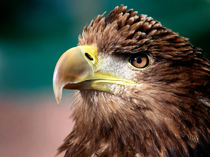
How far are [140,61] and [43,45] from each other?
12.1 ft

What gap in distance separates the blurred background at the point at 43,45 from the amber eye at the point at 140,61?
241cm

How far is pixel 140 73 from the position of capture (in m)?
1.33


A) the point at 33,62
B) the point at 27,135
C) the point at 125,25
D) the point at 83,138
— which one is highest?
the point at 33,62

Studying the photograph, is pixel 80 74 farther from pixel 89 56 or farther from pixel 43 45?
pixel 43 45

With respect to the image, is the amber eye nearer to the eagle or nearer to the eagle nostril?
the eagle

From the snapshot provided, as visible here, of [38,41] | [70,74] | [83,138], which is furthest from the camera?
[38,41]

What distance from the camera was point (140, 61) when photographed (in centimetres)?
133

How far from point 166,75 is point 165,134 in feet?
1.05

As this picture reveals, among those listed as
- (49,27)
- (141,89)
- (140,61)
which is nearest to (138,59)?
(140,61)

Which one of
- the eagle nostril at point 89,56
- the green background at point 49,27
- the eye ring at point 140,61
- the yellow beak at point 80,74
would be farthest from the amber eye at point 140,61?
the green background at point 49,27

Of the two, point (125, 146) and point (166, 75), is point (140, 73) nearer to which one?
point (166, 75)

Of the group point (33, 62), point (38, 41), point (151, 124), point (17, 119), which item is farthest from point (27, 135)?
point (151, 124)

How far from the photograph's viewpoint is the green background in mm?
3586

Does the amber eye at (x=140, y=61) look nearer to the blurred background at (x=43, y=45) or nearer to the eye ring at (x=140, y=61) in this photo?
the eye ring at (x=140, y=61)
